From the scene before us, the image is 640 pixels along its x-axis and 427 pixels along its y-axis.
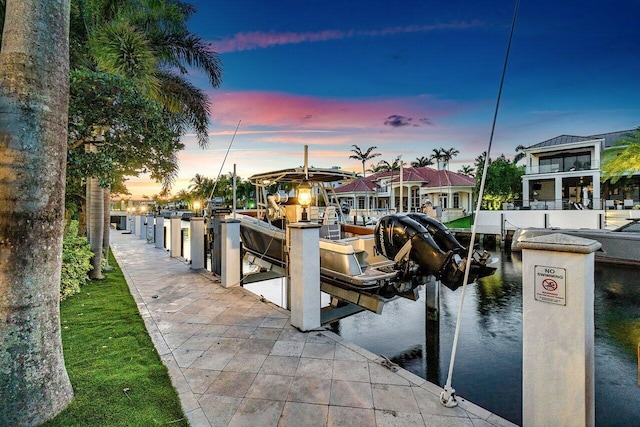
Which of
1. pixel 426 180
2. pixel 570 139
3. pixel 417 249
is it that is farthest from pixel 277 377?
pixel 570 139

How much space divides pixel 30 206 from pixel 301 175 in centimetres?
573

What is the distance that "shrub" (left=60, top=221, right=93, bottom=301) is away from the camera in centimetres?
577

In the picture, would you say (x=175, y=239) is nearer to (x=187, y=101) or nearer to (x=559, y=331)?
(x=187, y=101)

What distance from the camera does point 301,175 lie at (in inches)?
303

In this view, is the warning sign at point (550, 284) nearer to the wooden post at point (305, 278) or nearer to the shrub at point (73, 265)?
the wooden post at point (305, 278)

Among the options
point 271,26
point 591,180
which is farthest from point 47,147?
point 591,180

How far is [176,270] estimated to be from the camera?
29.9ft

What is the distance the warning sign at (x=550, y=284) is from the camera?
7.43 feet

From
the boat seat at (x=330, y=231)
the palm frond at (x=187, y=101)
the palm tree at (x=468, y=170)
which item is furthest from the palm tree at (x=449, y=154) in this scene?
the boat seat at (x=330, y=231)

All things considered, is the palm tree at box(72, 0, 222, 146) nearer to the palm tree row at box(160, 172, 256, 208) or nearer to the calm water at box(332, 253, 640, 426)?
the calm water at box(332, 253, 640, 426)

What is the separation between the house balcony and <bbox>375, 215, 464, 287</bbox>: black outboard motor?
2761 centimetres

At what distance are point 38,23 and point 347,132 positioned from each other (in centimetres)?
1649

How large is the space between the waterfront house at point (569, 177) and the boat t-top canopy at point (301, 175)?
21.9 metres

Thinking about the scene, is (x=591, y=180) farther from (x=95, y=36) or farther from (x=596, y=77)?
(x=95, y=36)
